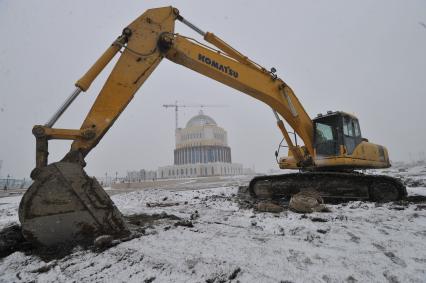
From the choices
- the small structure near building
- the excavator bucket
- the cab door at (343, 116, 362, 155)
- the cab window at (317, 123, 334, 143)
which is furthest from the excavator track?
the small structure near building

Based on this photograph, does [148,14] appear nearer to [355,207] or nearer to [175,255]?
[175,255]

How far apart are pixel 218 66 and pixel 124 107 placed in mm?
2567

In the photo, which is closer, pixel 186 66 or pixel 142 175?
pixel 186 66

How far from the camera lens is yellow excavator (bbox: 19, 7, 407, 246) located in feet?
10.8

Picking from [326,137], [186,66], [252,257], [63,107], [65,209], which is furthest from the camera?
[326,137]

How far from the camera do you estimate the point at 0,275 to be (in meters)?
2.60

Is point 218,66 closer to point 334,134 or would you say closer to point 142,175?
point 334,134

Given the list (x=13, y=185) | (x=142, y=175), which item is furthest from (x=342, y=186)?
(x=142, y=175)

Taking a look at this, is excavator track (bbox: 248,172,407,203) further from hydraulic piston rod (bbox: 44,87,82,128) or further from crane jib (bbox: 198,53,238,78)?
hydraulic piston rod (bbox: 44,87,82,128)

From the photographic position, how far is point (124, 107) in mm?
4516

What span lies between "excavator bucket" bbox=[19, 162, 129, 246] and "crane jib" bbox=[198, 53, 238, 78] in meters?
3.54

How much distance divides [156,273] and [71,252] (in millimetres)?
1317

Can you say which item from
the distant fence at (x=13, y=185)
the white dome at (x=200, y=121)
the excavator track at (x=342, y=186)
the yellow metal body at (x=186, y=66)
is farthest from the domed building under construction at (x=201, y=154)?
the yellow metal body at (x=186, y=66)

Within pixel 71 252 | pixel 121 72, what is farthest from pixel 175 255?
pixel 121 72
